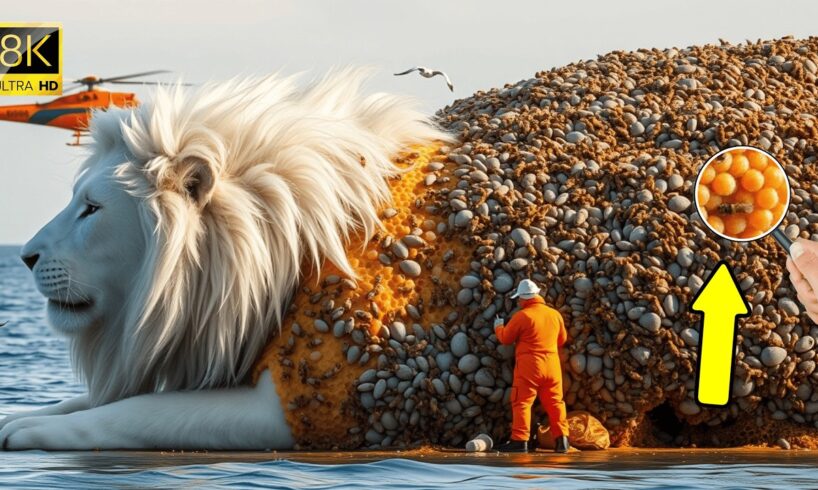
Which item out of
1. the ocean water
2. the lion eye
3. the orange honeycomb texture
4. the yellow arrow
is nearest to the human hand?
the ocean water

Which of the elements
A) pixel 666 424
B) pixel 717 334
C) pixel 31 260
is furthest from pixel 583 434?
pixel 31 260

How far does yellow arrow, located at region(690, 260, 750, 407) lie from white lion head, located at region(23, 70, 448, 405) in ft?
7.66

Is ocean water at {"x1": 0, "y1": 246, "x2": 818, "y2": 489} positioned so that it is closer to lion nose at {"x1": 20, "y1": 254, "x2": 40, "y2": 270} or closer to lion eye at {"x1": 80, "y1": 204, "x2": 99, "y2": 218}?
lion nose at {"x1": 20, "y1": 254, "x2": 40, "y2": 270}

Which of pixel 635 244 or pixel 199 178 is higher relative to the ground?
pixel 199 178

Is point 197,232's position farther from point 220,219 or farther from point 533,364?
point 533,364

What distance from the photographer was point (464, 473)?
8.49m

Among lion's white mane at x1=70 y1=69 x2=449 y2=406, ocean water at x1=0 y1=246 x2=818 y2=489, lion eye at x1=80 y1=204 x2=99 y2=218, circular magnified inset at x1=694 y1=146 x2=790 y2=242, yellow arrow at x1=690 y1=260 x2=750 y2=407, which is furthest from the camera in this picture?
lion eye at x1=80 y1=204 x2=99 y2=218

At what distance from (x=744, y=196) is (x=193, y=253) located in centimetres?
438

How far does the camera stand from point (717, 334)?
9.90 metres

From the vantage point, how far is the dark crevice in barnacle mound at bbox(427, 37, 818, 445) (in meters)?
9.89

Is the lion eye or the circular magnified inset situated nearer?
the circular magnified inset

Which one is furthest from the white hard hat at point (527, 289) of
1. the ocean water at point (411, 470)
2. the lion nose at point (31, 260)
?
the lion nose at point (31, 260)

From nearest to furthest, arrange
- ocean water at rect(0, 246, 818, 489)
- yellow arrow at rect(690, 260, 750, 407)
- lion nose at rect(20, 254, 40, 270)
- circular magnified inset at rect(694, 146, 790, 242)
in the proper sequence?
circular magnified inset at rect(694, 146, 790, 242) → ocean water at rect(0, 246, 818, 489) → yellow arrow at rect(690, 260, 750, 407) → lion nose at rect(20, 254, 40, 270)

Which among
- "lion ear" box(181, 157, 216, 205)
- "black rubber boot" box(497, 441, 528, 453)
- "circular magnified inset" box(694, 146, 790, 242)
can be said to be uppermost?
"lion ear" box(181, 157, 216, 205)
